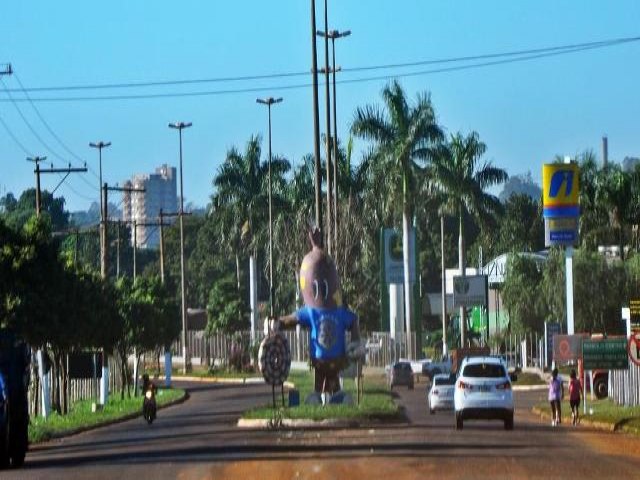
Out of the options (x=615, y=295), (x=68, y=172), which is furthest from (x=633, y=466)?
(x=615, y=295)

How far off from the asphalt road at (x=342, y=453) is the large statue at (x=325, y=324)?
8.60 feet

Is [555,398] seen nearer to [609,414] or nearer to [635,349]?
[609,414]

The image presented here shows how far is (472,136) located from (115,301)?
29667mm

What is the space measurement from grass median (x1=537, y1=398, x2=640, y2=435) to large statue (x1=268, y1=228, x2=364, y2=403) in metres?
6.74

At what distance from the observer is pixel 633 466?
2672 centimetres

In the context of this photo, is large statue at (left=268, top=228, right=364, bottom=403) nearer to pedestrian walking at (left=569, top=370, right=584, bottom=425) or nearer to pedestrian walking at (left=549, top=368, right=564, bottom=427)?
pedestrian walking at (left=549, top=368, right=564, bottom=427)

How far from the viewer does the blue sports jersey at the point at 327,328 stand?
4594 centimetres

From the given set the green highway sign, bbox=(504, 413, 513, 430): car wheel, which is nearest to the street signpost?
the green highway sign

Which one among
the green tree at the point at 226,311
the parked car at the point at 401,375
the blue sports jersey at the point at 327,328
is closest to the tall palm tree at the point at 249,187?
the green tree at the point at 226,311

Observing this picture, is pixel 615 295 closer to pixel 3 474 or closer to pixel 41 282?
pixel 41 282

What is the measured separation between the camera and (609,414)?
153 feet

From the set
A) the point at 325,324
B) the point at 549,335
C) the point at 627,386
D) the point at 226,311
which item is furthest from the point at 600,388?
the point at 226,311

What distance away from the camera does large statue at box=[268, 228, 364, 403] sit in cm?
4603

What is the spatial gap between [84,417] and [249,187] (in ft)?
180
